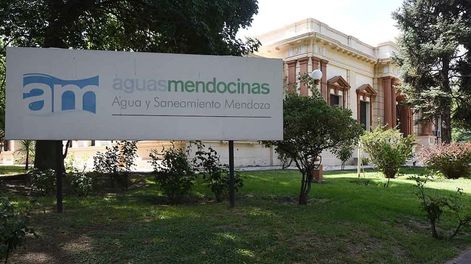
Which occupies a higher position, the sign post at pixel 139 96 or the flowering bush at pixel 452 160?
the sign post at pixel 139 96

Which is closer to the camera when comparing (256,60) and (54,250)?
(54,250)

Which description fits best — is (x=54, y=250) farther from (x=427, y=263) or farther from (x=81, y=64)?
(x=427, y=263)

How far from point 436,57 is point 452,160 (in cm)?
809

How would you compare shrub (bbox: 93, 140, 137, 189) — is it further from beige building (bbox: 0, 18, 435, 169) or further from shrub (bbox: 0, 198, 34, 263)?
beige building (bbox: 0, 18, 435, 169)

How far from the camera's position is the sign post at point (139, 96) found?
7414 millimetres

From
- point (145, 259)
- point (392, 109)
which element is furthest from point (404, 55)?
point (145, 259)

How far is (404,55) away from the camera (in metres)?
26.0

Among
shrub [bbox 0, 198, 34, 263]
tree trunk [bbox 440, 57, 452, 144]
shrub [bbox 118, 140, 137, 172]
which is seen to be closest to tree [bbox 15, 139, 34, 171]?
shrub [bbox 118, 140, 137, 172]

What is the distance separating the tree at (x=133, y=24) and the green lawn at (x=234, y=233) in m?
4.13

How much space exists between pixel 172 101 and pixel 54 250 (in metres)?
3.30

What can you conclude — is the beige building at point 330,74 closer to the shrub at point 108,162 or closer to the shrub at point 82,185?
the shrub at point 108,162

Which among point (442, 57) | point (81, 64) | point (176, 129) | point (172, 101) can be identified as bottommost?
point (176, 129)

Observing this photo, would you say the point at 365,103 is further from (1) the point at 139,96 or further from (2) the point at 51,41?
(1) the point at 139,96

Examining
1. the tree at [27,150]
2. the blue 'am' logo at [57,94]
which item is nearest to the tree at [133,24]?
the blue 'am' logo at [57,94]
